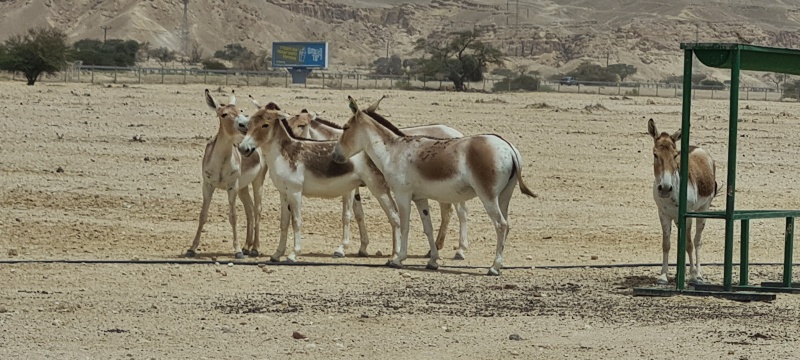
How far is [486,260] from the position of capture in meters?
17.1

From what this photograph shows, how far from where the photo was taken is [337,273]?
15.0 m

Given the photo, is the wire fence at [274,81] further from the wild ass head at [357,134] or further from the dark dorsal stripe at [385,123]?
the wild ass head at [357,134]

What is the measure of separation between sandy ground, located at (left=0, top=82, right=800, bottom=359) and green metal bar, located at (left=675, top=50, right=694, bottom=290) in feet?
1.23

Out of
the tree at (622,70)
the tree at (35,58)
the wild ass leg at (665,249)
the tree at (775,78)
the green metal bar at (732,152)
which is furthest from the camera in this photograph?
the tree at (775,78)

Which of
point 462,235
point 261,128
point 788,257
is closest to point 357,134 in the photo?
point 261,128

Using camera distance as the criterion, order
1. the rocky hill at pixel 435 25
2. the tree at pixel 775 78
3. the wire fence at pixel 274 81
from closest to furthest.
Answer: the wire fence at pixel 274 81
the tree at pixel 775 78
the rocky hill at pixel 435 25

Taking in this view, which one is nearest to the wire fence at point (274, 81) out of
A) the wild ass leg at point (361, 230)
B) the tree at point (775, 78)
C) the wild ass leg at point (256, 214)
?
the tree at point (775, 78)

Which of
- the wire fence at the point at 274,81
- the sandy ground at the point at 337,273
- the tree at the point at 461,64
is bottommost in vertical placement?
the sandy ground at the point at 337,273

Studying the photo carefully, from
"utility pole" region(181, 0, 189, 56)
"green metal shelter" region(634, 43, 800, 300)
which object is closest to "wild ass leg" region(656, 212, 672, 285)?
"green metal shelter" region(634, 43, 800, 300)

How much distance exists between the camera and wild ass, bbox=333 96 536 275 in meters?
15.4

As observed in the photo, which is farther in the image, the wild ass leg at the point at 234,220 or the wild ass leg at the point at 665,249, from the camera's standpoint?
the wild ass leg at the point at 234,220

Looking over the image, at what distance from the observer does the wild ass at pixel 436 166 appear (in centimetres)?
1538

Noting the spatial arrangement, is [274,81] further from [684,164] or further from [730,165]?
[730,165]

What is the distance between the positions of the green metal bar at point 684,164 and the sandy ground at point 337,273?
37 centimetres
